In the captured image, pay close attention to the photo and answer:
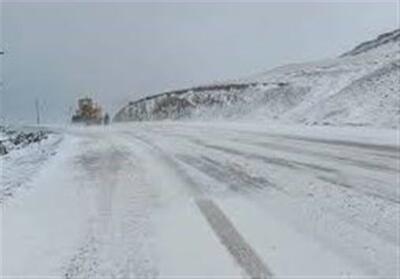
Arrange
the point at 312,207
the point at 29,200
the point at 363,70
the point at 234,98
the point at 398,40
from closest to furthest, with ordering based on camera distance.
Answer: the point at 312,207
the point at 29,200
the point at 363,70
the point at 234,98
the point at 398,40

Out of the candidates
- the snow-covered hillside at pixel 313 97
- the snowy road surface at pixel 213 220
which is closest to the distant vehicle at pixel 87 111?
the snow-covered hillside at pixel 313 97

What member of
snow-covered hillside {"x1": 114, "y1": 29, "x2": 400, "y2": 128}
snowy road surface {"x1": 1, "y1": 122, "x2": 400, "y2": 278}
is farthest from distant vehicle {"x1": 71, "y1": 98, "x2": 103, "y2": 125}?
snowy road surface {"x1": 1, "y1": 122, "x2": 400, "y2": 278}

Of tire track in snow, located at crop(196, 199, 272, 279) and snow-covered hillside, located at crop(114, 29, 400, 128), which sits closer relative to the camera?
tire track in snow, located at crop(196, 199, 272, 279)

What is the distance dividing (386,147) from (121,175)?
22.3 ft

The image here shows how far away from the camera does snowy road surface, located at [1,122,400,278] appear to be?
23.2 ft

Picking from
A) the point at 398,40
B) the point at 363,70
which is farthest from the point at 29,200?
the point at 398,40

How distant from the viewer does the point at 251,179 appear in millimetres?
13203

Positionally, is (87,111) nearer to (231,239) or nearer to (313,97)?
(313,97)

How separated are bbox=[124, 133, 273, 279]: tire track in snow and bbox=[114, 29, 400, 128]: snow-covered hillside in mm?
23909

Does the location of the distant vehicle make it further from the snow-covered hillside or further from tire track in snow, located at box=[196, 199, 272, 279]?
tire track in snow, located at box=[196, 199, 272, 279]

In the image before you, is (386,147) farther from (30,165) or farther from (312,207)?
(312,207)

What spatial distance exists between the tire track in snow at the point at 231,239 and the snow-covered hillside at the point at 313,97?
78.4 ft

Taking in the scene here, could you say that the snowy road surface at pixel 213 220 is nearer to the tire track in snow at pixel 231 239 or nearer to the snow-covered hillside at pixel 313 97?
the tire track in snow at pixel 231 239

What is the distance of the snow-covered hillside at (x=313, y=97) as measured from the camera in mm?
A: 42188
